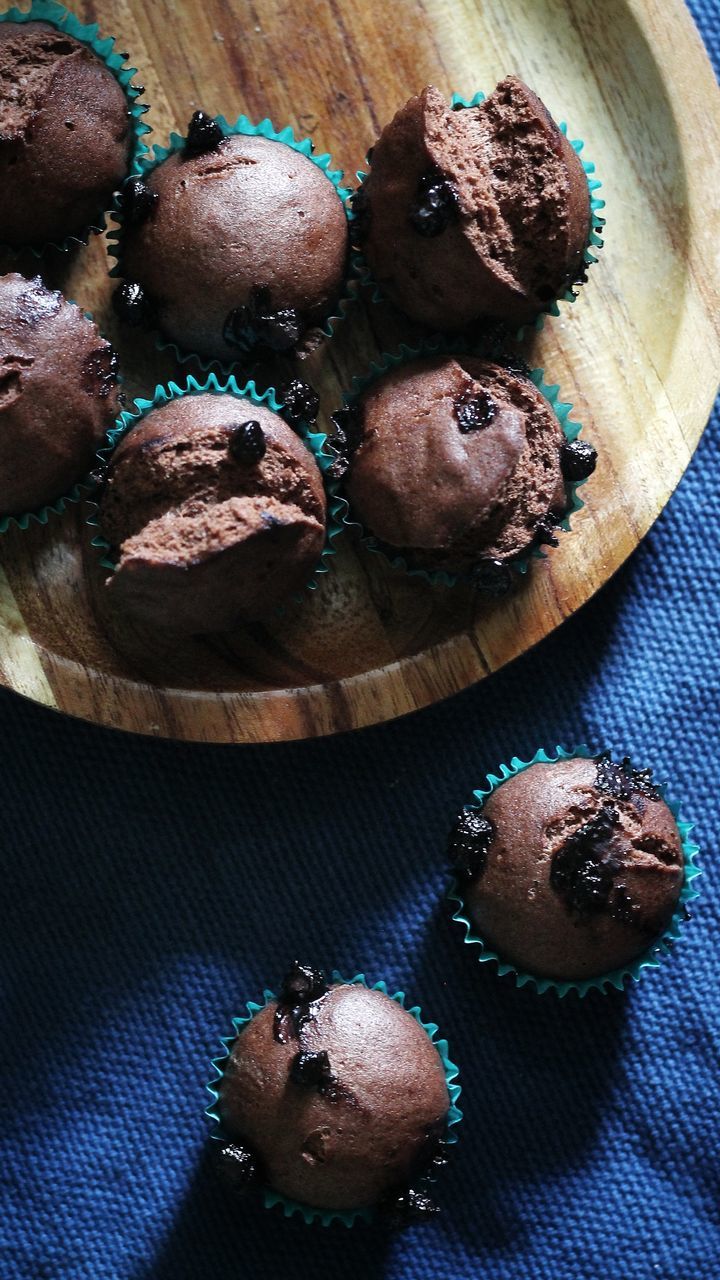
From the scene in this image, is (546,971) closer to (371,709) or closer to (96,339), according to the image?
(371,709)

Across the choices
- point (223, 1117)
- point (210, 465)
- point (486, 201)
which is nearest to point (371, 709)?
point (210, 465)

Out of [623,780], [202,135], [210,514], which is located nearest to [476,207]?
[202,135]

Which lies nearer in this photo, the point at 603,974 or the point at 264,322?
the point at 264,322

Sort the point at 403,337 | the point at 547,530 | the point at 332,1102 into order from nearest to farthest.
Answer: the point at 332,1102 → the point at 547,530 → the point at 403,337

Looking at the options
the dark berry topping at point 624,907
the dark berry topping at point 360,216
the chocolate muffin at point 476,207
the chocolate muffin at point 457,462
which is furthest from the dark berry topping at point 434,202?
the dark berry topping at point 624,907

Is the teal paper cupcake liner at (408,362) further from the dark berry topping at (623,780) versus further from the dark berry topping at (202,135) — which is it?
the dark berry topping at (202,135)

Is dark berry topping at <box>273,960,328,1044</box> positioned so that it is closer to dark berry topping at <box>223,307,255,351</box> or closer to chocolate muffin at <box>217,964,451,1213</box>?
chocolate muffin at <box>217,964,451,1213</box>

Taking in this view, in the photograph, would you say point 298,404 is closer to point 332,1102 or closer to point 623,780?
point 623,780

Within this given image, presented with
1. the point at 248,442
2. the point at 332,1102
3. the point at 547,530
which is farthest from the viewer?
the point at 547,530
